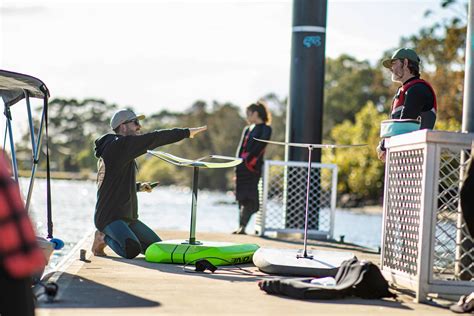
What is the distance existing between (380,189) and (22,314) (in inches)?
1699

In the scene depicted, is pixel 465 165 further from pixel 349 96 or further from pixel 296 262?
pixel 349 96

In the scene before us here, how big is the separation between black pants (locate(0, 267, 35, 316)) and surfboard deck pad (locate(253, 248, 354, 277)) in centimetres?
353

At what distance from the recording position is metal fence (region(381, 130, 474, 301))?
5113 mm

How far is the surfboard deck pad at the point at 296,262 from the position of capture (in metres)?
6.32

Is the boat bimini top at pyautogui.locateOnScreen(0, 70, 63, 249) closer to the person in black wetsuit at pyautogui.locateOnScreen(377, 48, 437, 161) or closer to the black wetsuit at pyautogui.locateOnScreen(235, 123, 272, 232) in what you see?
the person in black wetsuit at pyautogui.locateOnScreen(377, 48, 437, 161)

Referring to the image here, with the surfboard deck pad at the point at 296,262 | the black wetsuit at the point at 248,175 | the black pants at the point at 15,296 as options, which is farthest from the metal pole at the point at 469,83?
the black wetsuit at the point at 248,175

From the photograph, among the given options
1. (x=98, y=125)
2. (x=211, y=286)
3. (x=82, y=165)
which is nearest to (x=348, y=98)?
(x=82, y=165)

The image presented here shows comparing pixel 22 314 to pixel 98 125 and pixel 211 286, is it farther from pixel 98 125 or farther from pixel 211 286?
pixel 98 125

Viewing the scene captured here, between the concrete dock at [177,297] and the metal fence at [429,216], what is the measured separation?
0.66ft

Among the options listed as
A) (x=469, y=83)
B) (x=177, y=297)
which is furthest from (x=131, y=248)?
(x=469, y=83)

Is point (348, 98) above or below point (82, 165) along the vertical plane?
above

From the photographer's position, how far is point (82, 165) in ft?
234

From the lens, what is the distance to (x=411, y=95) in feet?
20.1

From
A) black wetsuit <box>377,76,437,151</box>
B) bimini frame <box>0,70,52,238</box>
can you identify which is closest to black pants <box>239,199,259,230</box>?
bimini frame <box>0,70,52,238</box>
